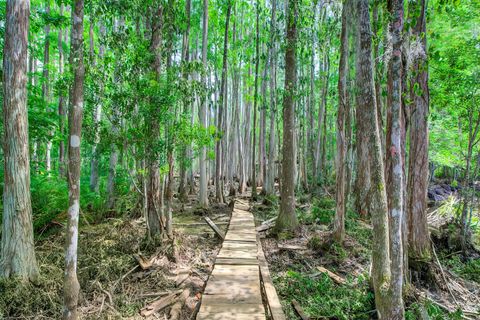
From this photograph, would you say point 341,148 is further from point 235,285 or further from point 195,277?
point 195,277

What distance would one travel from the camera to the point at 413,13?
346 cm

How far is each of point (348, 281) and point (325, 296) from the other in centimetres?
92

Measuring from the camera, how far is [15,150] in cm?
493

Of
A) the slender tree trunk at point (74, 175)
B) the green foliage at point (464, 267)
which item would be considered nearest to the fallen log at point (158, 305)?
the slender tree trunk at point (74, 175)

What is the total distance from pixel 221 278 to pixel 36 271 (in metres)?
3.25

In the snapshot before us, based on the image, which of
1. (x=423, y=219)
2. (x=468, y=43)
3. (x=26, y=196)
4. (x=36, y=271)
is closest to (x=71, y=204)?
(x=26, y=196)

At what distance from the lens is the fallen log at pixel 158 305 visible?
4859mm

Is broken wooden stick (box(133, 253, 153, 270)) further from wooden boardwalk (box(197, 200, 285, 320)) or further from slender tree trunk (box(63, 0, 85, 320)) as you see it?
slender tree trunk (box(63, 0, 85, 320))

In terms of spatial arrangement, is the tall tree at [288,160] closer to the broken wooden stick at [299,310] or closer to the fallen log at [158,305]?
the broken wooden stick at [299,310]

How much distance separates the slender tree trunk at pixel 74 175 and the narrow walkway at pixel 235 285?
1.81m

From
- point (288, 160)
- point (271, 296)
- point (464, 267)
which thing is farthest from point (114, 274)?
point (464, 267)

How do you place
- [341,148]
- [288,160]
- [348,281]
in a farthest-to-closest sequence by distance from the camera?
[288,160]
[341,148]
[348,281]

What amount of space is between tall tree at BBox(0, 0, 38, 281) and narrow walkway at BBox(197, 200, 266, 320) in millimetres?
3219

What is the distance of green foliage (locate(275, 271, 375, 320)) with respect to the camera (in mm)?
4730
